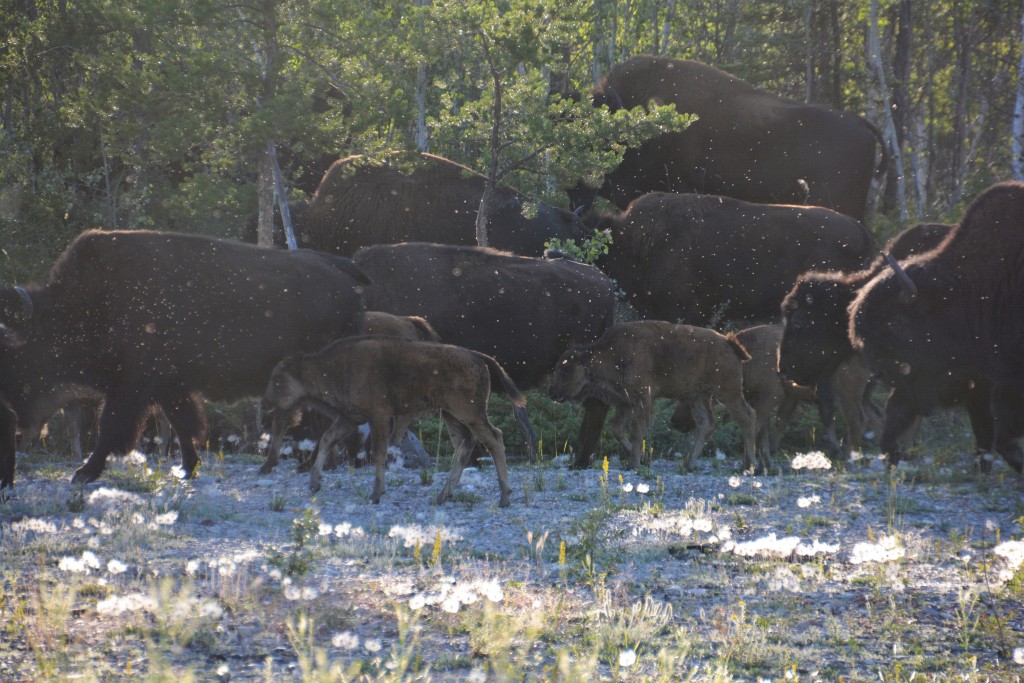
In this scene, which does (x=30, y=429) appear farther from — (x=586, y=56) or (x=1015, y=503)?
(x=586, y=56)

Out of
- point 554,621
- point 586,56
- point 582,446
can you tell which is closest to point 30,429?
point 582,446

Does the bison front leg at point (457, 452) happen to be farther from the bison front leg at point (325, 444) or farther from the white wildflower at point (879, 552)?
the white wildflower at point (879, 552)

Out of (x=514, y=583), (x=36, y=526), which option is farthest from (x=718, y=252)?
(x=36, y=526)

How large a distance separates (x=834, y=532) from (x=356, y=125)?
384 inches

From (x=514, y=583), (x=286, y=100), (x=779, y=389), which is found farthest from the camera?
(x=286, y=100)

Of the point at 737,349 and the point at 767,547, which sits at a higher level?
the point at 737,349

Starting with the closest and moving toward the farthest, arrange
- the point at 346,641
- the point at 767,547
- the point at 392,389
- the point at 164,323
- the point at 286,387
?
the point at 346,641 < the point at 767,547 < the point at 392,389 < the point at 286,387 < the point at 164,323

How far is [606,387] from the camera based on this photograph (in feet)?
33.6

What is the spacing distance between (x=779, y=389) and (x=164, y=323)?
5.69 metres

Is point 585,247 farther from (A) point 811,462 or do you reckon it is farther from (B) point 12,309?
(B) point 12,309

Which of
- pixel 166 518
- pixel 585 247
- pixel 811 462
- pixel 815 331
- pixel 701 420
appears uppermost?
pixel 585 247

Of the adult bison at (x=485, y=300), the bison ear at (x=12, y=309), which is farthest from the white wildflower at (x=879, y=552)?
the bison ear at (x=12, y=309)

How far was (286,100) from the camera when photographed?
14.7 metres

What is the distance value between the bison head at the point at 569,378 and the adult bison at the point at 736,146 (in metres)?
7.77
